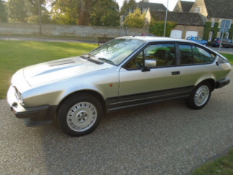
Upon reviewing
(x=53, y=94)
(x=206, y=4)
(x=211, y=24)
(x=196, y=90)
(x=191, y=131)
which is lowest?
(x=191, y=131)

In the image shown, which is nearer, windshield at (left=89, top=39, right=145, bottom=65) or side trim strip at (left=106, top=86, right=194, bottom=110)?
side trim strip at (left=106, top=86, right=194, bottom=110)

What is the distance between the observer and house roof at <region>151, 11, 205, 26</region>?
35719 mm

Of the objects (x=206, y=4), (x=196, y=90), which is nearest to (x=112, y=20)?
(x=206, y=4)

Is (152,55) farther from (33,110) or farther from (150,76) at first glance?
(33,110)

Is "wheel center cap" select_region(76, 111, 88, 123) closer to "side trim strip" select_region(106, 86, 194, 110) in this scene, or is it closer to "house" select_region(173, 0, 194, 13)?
"side trim strip" select_region(106, 86, 194, 110)

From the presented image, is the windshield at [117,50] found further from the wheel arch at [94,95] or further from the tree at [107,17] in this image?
the tree at [107,17]

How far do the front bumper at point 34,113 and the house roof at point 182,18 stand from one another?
36.4 metres

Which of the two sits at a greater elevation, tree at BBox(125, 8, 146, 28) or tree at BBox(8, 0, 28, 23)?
tree at BBox(8, 0, 28, 23)

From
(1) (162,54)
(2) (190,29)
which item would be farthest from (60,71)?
(2) (190,29)

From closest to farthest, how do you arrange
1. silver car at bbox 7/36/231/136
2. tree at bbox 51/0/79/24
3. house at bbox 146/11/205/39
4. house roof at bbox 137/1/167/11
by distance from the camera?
silver car at bbox 7/36/231/136, tree at bbox 51/0/79/24, house at bbox 146/11/205/39, house roof at bbox 137/1/167/11

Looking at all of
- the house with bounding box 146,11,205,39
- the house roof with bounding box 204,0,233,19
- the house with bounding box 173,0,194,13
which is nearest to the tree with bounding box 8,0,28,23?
the house with bounding box 146,11,205,39

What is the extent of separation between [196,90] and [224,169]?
2.28m

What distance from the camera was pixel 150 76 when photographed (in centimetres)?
361

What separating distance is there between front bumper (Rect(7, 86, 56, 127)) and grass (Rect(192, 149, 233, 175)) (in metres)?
2.27
